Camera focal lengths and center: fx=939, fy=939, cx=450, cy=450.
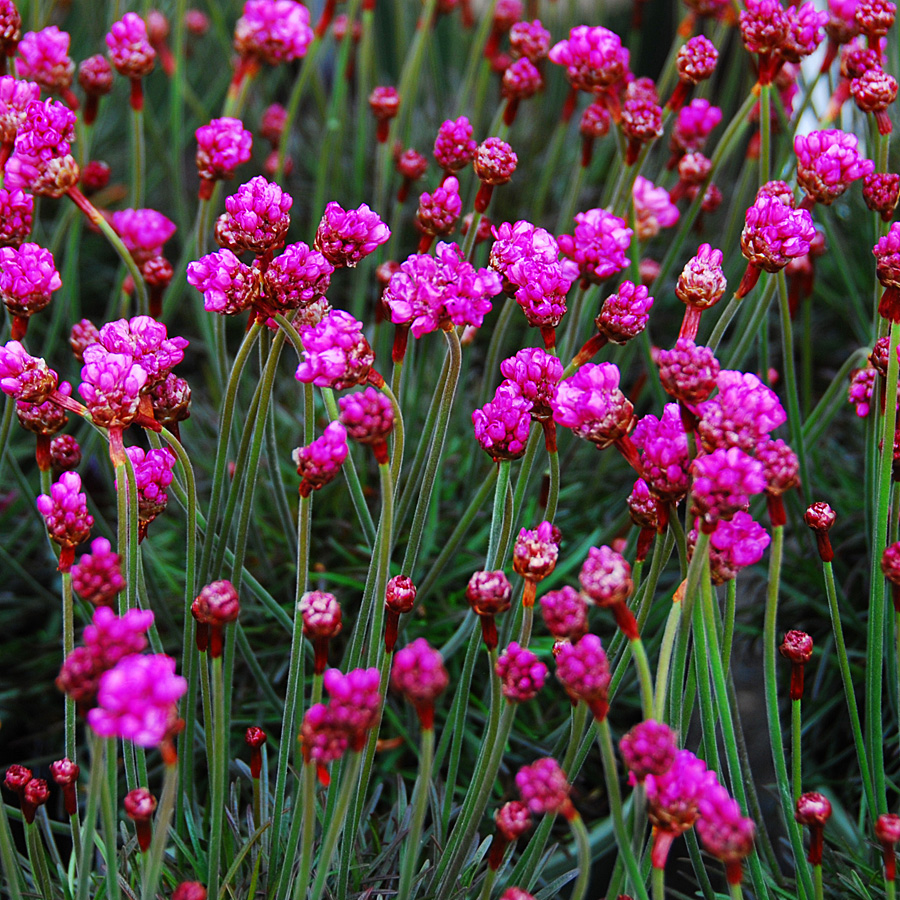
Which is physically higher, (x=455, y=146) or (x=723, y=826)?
(x=455, y=146)

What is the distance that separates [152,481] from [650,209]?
0.64m

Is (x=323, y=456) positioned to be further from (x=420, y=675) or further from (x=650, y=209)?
(x=650, y=209)

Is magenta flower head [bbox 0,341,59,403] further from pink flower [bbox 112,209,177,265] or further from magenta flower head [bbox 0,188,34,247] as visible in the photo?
pink flower [bbox 112,209,177,265]

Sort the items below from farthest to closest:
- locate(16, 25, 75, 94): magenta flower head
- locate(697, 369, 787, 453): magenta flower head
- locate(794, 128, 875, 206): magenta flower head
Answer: locate(16, 25, 75, 94): magenta flower head, locate(794, 128, 875, 206): magenta flower head, locate(697, 369, 787, 453): magenta flower head

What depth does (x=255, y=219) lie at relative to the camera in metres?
0.61

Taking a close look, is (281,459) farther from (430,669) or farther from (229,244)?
(430,669)

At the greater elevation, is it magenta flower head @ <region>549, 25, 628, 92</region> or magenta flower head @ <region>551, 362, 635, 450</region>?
magenta flower head @ <region>549, 25, 628, 92</region>

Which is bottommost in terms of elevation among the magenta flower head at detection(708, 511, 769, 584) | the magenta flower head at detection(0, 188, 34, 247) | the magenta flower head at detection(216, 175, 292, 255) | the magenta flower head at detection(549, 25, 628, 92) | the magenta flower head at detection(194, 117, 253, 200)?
the magenta flower head at detection(708, 511, 769, 584)

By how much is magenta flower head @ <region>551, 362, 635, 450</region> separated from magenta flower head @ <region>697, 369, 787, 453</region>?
0.06 m

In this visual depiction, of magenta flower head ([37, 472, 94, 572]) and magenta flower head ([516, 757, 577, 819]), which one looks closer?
magenta flower head ([516, 757, 577, 819])

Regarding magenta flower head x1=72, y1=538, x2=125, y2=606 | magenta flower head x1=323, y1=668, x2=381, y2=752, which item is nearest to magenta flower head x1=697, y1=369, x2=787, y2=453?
magenta flower head x1=323, y1=668, x2=381, y2=752

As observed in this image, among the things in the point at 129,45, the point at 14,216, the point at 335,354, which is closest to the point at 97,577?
the point at 335,354

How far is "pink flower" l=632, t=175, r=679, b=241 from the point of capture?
1019 millimetres

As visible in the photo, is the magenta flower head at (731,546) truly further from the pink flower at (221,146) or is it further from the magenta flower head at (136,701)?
the pink flower at (221,146)
